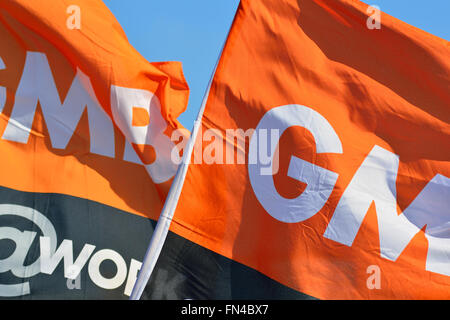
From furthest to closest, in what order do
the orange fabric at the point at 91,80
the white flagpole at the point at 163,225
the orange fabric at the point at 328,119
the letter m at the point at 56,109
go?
the letter m at the point at 56,109 < the orange fabric at the point at 91,80 < the orange fabric at the point at 328,119 < the white flagpole at the point at 163,225

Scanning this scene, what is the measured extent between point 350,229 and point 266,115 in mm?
1622

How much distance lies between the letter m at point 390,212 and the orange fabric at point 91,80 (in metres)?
2.30

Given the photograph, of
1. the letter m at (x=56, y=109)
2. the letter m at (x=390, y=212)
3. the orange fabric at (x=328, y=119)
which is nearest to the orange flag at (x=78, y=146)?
the letter m at (x=56, y=109)

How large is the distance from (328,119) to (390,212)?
1.28m

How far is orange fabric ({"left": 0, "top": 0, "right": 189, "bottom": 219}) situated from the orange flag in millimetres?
13

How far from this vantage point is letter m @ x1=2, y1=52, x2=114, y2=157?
838 cm

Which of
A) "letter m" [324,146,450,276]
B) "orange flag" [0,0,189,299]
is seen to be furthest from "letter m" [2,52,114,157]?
"letter m" [324,146,450,276]

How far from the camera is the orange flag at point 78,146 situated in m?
7.75

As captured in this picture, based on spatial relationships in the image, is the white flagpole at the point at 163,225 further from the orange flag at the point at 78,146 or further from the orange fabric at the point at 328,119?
the orange flag at the point at 78,146

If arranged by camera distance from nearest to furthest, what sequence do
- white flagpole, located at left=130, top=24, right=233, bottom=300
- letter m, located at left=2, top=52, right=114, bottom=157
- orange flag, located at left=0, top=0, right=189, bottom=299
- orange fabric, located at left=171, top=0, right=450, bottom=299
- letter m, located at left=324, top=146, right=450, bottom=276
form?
white flagpole, located at left=130, top=24, right=233, bottom=300 → orange fabric, located at left=171, top=0, right=450, bottom=299 → letter m, located at left=324, top=146, right=450, bottom=276 → orange flag, located at left=0, top=0, right=189, bottom=299 → letter m, located at left=2, top=52, right=114, bottom=157

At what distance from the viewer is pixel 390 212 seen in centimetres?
747

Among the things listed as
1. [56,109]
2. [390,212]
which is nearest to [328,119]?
[390,212]

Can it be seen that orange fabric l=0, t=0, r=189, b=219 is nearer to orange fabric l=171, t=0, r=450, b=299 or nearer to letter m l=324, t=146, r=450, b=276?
orange fabric l=171, t=0, r=450, b=299

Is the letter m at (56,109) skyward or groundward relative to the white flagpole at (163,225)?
skyward
